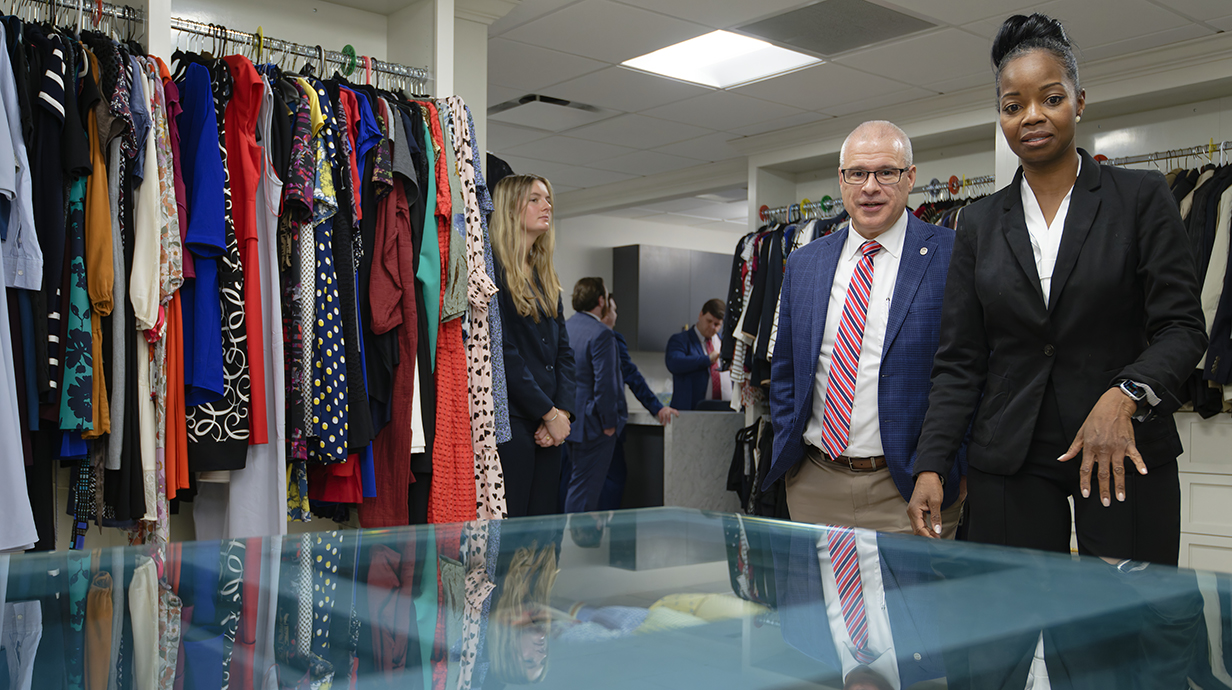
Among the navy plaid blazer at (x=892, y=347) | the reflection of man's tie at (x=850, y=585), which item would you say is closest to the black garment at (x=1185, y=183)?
the navy plaid blazer at (x=892, y=347)

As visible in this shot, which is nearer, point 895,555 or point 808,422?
point 895,555

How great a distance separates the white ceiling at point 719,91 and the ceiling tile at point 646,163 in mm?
66

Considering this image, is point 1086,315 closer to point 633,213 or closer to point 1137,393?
point 1137,393

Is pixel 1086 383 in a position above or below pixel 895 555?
above

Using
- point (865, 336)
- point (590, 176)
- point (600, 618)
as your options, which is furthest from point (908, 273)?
point (590, 176)

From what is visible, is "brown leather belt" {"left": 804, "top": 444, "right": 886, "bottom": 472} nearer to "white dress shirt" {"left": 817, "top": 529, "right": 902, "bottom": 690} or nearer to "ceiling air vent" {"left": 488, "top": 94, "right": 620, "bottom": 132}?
"white dress shirt" {"left": 817, "top": 529, "right": 902, "bottom": 690}

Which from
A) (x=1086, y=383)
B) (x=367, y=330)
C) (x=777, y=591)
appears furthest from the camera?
(x=367, y=330)

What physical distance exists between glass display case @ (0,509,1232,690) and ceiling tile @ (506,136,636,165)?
603cm

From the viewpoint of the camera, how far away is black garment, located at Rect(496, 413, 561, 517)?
120 inches

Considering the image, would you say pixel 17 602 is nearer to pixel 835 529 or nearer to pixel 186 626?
pixel 186 626

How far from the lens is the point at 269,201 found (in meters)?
2.42

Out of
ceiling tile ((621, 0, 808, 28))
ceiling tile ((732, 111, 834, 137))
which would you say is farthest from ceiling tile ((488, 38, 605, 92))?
ceiling tile ((732, 111, 834, 137))

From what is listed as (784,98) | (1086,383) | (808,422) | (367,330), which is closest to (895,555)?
(1086,383)

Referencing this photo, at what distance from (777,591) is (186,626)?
392mm
